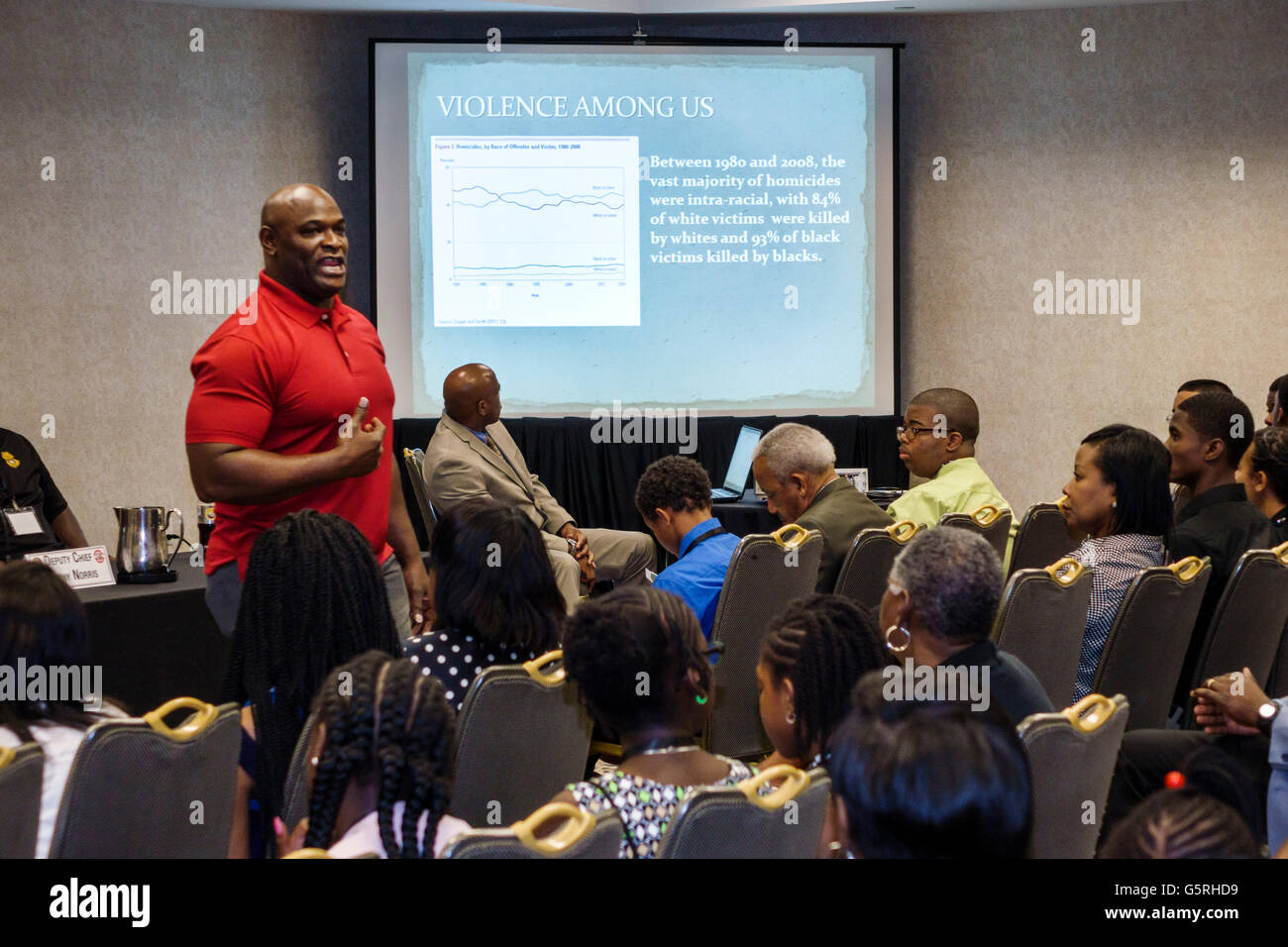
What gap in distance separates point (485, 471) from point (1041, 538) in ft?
8.33

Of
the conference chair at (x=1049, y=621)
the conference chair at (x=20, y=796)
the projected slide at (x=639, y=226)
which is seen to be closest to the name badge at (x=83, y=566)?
the conference chair at (x=20, y=796)

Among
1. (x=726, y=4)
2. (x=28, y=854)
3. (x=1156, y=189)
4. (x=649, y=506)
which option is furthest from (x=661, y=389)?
(x=28, y=854)

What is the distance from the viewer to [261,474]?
8.39 ft

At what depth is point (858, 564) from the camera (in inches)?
143

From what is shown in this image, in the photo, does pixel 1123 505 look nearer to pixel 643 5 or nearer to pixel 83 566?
pixel 83 566

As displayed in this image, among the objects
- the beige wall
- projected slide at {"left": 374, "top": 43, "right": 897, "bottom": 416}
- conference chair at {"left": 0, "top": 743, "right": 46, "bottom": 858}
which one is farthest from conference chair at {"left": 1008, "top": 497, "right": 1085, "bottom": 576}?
the beige wall

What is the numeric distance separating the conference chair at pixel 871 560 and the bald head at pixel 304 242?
1.65 meters

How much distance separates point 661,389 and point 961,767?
6481mm

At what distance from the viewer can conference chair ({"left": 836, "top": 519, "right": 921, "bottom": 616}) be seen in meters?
3.60

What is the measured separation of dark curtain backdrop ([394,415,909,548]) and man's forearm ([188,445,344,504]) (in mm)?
4974

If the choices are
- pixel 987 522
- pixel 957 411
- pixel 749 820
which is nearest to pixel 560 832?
pixel 749 820

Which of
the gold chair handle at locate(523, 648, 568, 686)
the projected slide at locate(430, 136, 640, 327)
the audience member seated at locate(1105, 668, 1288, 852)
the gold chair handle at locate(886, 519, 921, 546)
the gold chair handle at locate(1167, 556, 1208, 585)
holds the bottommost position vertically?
the audience member seated at locate(1105, 668, 1288, 852)

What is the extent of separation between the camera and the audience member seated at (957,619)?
2.29 metres

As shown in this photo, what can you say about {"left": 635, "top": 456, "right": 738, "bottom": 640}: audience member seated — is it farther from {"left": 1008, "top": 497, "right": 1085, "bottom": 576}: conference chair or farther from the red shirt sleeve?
the red shirt sleeve
